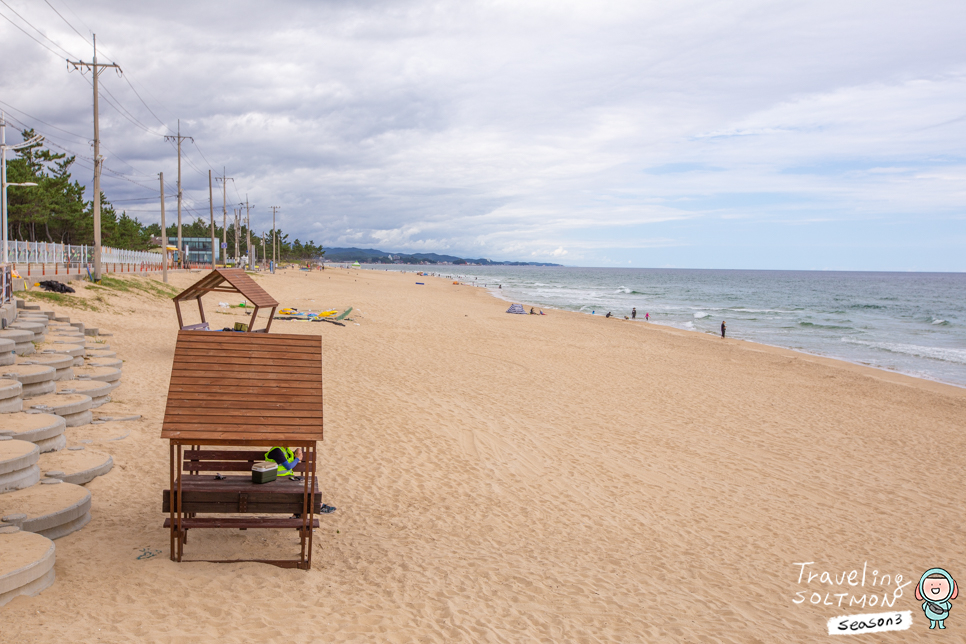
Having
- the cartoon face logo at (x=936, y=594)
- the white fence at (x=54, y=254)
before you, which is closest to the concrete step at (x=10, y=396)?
the cartoon face logo at (x=936, y=594)

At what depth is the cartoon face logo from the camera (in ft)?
19.2

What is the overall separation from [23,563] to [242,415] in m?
1.74

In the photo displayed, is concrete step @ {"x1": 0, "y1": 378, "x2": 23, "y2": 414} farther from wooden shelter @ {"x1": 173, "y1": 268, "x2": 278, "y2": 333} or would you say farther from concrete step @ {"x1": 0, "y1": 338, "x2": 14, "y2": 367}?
wooden shelter @ {"x1": 173, "y1": 268, "x2": 278, "y2": 333}

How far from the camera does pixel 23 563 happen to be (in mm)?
4258

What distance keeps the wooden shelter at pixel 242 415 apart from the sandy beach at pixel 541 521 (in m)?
0.51

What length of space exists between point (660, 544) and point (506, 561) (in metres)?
1.95

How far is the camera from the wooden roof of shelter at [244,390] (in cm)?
487

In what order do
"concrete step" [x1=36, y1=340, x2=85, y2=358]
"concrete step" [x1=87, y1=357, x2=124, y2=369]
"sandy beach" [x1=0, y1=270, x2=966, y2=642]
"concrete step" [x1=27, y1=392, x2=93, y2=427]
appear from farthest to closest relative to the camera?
"concrete step" [x1=87, y1=357, x2=124, y2=369], "concrete step" [x1=36, y1=340, x2=85, y2=358], "concrete step" [x1=27, y1=392, x2=93, y2=427], "sandy beach" [x1=0, y1=270, x2=966, y2=642]

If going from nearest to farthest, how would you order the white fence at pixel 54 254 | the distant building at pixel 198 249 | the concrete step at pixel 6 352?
the concrete step at pixel 6 352, the white fence at pixel 54 254, the distant building at pixel 198 249

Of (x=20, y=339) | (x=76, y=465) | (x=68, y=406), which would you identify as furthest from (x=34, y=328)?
(x=76, y=465)

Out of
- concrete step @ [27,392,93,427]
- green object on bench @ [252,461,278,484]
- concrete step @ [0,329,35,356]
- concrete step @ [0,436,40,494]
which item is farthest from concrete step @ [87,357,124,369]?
green object on bench @ [252,461,278,484]

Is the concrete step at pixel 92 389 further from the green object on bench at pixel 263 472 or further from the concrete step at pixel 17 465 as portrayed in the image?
the green object on bench at pixel 263 472

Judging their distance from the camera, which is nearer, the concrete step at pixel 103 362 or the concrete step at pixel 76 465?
the concrete step at pixel 76 465

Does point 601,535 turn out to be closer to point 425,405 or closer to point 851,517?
point 851,517
